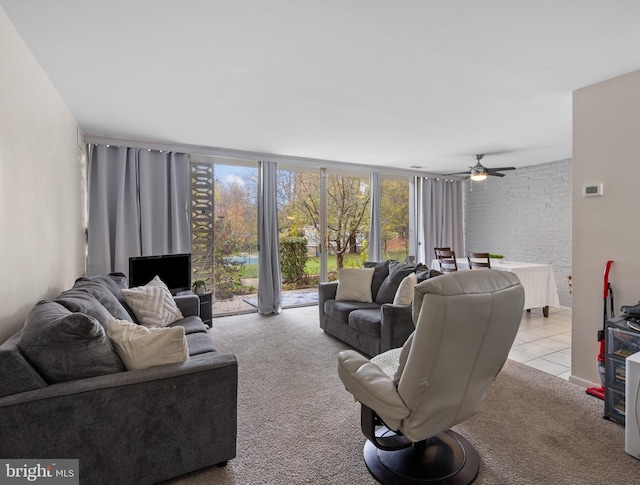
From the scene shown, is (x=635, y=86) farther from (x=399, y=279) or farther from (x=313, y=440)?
(x=313, y=440)

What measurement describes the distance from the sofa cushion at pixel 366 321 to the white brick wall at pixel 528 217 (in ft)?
12.9

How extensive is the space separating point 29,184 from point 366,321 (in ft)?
9.11

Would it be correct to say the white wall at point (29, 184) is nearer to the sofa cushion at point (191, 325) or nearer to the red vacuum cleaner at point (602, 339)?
the sofa cushion at point (191, 325)

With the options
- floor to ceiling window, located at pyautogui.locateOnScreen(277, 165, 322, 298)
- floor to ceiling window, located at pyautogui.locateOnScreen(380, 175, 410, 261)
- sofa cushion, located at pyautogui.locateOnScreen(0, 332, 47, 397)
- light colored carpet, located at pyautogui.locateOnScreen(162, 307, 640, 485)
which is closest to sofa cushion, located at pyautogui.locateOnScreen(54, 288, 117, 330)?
sofa cushion, located at pyautogui.locateOnScreen(0, 332, 47, 397)

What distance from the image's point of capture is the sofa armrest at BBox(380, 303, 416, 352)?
121 inches

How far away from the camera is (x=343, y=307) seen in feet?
12.5

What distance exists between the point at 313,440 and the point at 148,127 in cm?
347

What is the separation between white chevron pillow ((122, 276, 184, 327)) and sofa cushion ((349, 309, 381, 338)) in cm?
169

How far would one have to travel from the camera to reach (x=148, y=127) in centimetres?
378

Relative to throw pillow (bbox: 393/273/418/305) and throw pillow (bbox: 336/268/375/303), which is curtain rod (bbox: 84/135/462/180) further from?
throw pillow (bbox: 393/273/418/305)

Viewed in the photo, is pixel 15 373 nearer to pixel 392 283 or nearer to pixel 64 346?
pixel 64 346

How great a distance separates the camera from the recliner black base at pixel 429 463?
1.73 m

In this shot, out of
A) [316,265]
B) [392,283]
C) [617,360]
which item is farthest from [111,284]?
[617,360]

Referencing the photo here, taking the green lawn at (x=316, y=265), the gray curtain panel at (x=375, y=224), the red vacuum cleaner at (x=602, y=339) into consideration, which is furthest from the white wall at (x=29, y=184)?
the gray curtain panel at (x=375, y=224)
